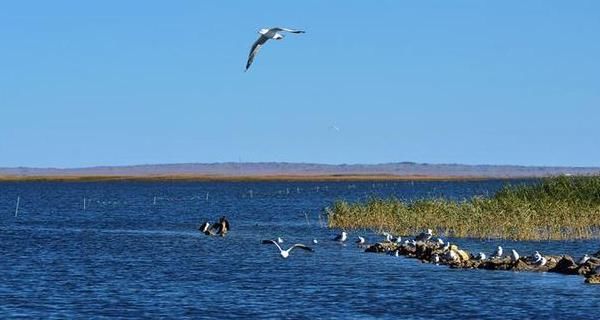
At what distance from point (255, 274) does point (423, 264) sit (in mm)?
7275

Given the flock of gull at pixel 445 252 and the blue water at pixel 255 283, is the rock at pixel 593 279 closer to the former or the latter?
the blue water at pixel 255 283

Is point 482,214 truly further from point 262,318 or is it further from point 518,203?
point 262,318

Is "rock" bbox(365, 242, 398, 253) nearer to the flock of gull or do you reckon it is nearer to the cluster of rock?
the cluster of rock

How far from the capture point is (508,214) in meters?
60.3

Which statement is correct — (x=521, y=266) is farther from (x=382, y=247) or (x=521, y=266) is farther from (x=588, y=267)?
(x=382, y=247)

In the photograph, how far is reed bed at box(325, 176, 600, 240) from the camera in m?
59.6

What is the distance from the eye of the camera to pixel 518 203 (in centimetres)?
6041

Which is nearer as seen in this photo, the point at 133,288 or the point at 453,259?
the point at 133,288

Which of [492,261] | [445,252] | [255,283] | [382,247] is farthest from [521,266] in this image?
[382,247]

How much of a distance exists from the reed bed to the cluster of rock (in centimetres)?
642

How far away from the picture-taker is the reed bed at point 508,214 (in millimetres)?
59594

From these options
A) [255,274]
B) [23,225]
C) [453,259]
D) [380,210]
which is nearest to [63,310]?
[255,274]

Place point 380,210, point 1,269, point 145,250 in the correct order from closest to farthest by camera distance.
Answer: point 1,269 < point 145,250 < point 380,210

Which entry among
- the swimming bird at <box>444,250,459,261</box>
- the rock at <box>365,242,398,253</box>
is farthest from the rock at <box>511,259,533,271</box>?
the rock at <box>365,242,398,253</box>
